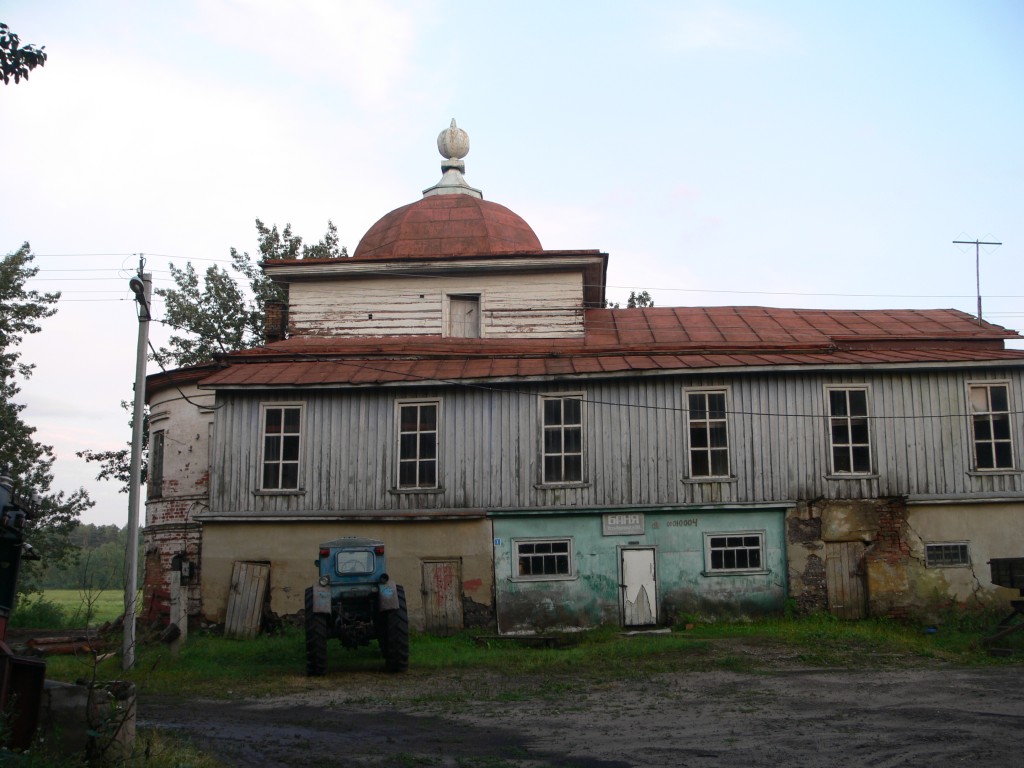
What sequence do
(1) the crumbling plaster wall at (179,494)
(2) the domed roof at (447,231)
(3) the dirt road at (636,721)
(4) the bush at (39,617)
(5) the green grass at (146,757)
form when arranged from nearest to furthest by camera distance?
1. (5) the green grass at (146,757)
2. (3) the dirt road at (636,721)
3. (1) the crumbling plaster wall at (179,494)
4. (2) the domed roof at (447,231)
5. (4) the bush at (39,617)

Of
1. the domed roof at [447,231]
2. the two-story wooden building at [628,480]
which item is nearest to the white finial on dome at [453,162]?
the domed roof at [447,231]

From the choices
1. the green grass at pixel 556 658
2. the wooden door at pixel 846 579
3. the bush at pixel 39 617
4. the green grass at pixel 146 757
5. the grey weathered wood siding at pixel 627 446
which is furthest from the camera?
the bush at pixel 39 617

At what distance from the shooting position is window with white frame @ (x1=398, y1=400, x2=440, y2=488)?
74.8ft

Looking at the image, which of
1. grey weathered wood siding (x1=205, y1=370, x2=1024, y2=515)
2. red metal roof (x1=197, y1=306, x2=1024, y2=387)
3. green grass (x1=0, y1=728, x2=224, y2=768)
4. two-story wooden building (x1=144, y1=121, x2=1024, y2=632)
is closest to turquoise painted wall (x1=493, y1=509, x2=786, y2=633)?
two-story wooden building (x1=144, y1=121, x2=1024, y2=632)

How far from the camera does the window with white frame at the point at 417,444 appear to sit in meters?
22.8

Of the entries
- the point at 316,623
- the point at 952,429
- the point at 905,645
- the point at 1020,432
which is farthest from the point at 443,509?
the point at 1020,432

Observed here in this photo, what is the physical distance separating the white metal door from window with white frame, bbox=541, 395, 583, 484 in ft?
6.74

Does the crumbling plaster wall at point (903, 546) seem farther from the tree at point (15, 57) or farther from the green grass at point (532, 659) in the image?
the tree at point (15, 57)

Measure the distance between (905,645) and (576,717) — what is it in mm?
8718

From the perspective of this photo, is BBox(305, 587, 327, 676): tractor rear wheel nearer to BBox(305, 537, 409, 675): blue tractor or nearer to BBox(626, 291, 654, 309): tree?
BBox(305, 537, 409, 675): blue tractor

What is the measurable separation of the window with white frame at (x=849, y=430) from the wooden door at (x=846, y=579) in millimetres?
1673

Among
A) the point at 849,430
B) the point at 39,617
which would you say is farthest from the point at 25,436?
the point at 849,430

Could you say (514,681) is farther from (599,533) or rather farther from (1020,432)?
(1020,432)

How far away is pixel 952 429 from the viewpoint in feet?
73.3
